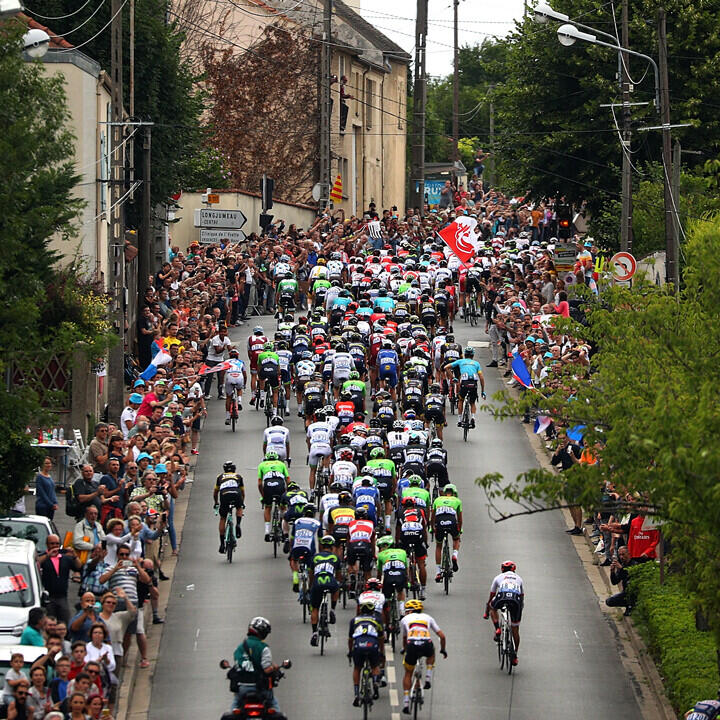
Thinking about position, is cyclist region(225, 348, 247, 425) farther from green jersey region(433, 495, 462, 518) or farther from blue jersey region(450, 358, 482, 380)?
green jersey region(433, 495, 462, 518)

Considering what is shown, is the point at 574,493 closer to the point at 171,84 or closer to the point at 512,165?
the point at 171,84

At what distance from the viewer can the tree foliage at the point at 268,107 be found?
68.7 meters

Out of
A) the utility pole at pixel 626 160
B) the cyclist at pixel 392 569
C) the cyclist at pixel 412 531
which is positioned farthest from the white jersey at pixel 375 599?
the utility pole at pixel 626 160

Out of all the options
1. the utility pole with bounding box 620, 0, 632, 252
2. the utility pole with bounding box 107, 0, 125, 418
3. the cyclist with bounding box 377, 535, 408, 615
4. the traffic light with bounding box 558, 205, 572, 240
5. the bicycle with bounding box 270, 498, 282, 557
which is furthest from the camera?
the traffic light with bounding box 558, 205, 572, 240

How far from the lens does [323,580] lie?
893 inches

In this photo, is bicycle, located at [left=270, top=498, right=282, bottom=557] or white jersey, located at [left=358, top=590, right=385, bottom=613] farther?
bicycle, located at [left=270, top=498, right=282, bottom=557]

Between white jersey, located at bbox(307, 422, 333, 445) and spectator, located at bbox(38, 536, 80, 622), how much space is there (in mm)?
8539

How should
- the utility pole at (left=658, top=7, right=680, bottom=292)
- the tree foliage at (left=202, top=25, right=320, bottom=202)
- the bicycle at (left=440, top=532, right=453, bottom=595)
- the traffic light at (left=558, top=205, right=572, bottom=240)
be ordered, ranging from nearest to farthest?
the bicycle at (left=440, top=532, right=453, bottom=595) → the utility pole at (left=658, top=7, right=680, bottom=292) → the traffic light at (left=558, top=205, right=572, bottom=240) → the tree foliage at (left=202, top=25, right=320, bottom=202)

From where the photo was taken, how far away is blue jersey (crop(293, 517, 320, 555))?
78.2ft

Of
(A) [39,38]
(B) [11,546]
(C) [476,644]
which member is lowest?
(C) [476,644]

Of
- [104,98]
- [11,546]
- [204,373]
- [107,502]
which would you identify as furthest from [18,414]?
[104,98]

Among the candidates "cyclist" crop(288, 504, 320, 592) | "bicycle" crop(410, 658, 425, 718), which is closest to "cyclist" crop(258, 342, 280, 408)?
"cyclist" crop(288, 504, 320, 592)

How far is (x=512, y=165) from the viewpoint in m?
54.7

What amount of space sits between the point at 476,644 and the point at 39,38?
9.67 meters
